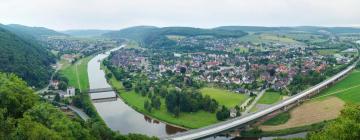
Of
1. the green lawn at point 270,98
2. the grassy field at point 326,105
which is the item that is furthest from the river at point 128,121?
the green lawn at point 270,98

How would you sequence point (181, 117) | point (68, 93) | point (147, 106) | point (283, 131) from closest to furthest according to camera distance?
point (283, 131) < point (181, 117) < point (147, 106) < point (68, 93)

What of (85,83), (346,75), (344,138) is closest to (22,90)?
(344,138)

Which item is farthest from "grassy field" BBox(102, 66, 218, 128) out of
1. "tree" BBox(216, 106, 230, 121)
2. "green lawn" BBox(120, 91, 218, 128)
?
"tree" BBox(216, 106, 230, 121)

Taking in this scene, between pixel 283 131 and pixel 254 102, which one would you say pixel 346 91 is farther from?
pixel 283 131

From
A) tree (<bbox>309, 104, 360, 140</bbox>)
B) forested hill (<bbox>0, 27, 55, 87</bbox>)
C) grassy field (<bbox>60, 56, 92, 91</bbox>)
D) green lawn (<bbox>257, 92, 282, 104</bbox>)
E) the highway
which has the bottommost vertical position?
grassy field (<bbox>60, 56, 92, 91</bbox>)

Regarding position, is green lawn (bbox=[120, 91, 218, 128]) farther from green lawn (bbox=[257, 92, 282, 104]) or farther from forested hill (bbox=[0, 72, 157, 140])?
forested hill (bbox=[0, 72, 157, 140])

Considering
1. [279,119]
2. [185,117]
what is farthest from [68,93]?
[279,119]
